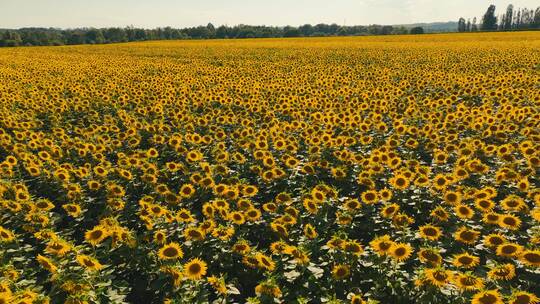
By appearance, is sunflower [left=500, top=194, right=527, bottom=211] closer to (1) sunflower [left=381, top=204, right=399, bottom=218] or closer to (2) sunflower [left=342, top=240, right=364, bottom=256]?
(1) sunflower [left=381, top=204, right=399, bottom=218]

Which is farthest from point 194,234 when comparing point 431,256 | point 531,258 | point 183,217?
point 531,258

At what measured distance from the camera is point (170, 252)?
4984 millimetres

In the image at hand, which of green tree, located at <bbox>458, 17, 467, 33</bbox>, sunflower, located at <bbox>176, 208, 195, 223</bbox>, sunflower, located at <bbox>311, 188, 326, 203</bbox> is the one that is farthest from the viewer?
green tree, located at <bbox>458, 17, 467, 33</bbox>

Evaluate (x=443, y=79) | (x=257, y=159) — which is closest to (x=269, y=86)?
(x=443, y=79)

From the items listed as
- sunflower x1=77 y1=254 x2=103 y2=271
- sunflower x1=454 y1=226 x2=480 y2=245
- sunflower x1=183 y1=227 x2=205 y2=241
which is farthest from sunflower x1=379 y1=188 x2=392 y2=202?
sunflower x1=77 y1=254 x2=103 y2=271

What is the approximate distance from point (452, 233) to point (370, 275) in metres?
1.49

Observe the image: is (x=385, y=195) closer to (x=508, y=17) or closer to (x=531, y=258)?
(x=531, y=258)

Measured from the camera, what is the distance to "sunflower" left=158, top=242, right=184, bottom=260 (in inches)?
193

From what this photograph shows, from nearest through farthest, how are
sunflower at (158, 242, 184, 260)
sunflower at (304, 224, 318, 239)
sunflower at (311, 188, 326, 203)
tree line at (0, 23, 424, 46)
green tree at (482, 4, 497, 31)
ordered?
1. sunflower at (158, 242, 184, 260)
2. sunflower at (304, 224, 318, 239)
3. sunflower at (311, 188, 326, 203)
4. tree line at (0, 23, 424, 46)
5. green tree at (482, 4, 497, 31)

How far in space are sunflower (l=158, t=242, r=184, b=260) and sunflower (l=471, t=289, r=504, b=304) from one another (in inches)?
132

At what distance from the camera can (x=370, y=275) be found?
4.92m

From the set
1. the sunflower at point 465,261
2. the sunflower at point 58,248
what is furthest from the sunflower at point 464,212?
the sunflower at point 58,248

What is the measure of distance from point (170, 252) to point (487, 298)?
3.59 metres

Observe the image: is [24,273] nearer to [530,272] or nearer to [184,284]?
[184,284]
